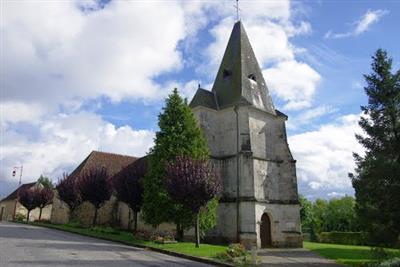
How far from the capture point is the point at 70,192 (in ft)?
110

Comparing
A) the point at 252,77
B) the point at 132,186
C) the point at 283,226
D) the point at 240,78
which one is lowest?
the point at 283,226

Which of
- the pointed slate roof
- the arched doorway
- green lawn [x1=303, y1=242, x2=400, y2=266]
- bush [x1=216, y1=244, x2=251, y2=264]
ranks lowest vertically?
green lawn [x1=303, y1=242, x2=400, y2=266]

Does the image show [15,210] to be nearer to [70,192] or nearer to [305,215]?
[70,192]

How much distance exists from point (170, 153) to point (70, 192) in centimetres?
1420

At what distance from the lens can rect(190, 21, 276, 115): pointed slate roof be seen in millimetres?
28672

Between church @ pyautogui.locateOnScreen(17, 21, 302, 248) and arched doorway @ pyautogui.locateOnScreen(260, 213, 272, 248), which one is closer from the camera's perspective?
church @ pyautogui.locateOnScreen(17, 21, 302, 248)

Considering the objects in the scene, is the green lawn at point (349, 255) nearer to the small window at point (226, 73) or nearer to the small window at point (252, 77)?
the small window at point (252, 77)

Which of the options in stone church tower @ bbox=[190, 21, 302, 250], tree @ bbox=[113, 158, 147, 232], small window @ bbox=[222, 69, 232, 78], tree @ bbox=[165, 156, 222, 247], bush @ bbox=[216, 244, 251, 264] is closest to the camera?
bush @ bbox=[216, 244, 251, 264]

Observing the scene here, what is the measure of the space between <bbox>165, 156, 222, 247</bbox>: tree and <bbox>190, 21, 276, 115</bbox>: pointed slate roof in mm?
9193

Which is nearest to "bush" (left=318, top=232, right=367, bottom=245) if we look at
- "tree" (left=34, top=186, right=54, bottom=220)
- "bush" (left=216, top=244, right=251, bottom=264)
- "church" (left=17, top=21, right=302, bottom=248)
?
"church" (left=17, top=21, right=302, bottom=248)

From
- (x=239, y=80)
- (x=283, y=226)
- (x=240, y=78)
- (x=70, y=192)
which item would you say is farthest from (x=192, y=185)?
(x=70, y=192)

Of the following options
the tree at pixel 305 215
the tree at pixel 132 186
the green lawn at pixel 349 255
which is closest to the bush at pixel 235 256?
the green lawn at pixel 349 255

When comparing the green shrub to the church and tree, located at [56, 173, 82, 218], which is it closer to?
the church

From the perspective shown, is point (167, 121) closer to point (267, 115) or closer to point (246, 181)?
point (246, 181)
